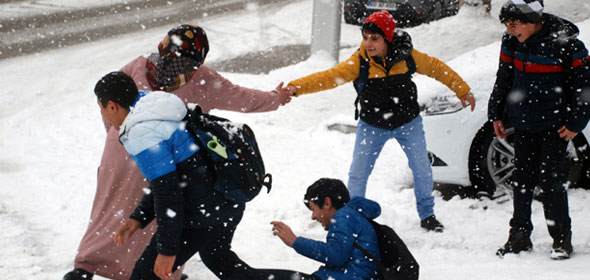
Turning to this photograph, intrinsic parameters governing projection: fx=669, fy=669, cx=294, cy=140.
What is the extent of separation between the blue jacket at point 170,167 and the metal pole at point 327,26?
672cm

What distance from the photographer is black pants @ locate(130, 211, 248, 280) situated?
3.34 m

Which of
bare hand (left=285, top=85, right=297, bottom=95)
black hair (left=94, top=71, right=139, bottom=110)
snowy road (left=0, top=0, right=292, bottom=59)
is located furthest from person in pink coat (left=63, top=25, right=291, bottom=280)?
snowy road (left=0, top=0, right=292, bottom=59)

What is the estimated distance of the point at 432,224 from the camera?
5008 mm

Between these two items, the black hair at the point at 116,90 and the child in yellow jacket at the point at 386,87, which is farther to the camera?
the child in yellow jacket at the point at 386,87

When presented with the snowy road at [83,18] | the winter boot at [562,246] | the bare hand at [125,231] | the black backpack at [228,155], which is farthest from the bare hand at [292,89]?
the snowy road at [83,18]

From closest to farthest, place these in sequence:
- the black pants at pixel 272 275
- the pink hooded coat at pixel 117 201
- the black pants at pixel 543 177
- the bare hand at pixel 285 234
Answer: the bare hand at pixel 285 234
the black pants at pixel 272 275
the pink hooded coat at pixel 117 201
the black pants at pixel 543 177

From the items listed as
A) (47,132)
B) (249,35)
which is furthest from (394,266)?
(249,35)

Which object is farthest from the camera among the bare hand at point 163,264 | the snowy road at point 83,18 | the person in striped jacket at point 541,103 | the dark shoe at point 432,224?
the snowy road at point 83,18

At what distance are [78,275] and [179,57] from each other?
1.40 m

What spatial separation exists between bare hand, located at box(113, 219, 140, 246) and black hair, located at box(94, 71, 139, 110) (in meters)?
0.62

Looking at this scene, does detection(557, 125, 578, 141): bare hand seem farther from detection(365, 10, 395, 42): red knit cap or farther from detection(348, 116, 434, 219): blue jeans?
detection(365, 10, 395, 42): red knit cap

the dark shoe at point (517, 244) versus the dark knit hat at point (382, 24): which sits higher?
the dark knit hat at point (382, 24)

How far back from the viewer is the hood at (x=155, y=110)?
10.1 ft

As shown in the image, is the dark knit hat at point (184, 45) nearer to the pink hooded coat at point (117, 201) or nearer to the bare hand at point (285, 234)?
the pink hooded coat at point (117, 201)
